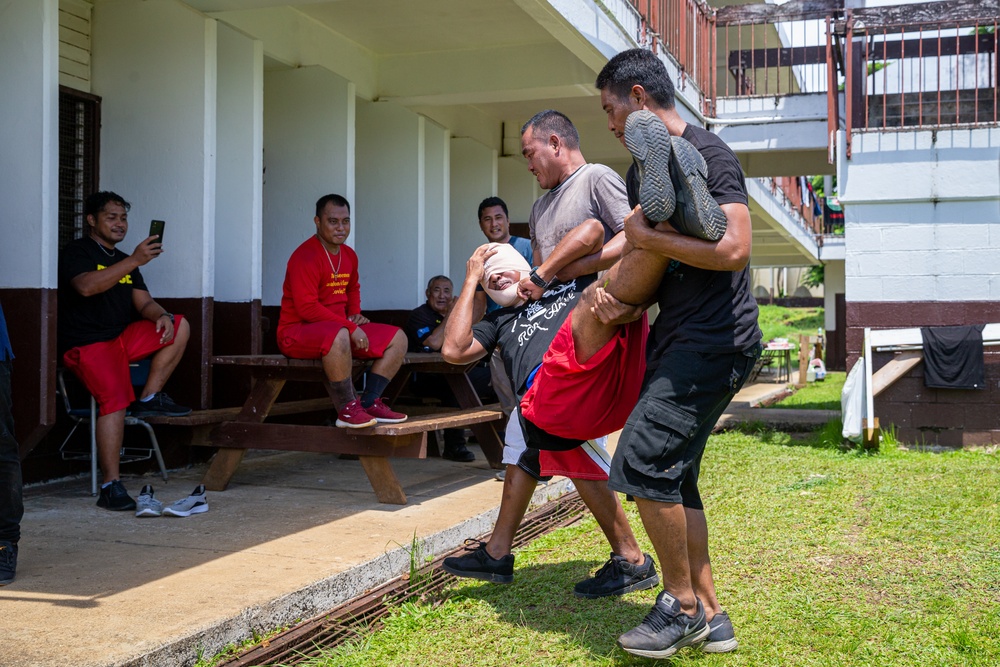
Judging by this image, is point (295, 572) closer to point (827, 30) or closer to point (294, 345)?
point (294, 345)

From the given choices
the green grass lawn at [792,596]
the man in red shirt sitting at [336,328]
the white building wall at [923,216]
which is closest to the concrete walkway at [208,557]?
the green grass lawn at [792,596]

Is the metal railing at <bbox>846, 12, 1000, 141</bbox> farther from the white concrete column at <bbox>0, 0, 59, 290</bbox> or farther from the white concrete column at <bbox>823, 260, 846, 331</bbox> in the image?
the white concrete column at <bbox>823, 260, 846, 331</bbox>

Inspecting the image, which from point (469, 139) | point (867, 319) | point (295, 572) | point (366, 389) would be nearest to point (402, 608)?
point (295, 572)

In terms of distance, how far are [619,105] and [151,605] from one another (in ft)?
7.58

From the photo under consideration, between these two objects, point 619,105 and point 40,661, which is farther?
point 619,105

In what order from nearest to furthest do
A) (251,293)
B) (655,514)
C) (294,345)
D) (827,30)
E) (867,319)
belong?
(655,514) < (294,345) < (251,293) < (867,319) < (827,30)

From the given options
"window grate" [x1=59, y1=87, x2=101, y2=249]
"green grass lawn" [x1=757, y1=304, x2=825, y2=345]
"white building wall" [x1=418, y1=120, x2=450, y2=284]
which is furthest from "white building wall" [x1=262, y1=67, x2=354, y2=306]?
"green grass lawn" [x1=757, y1=304, x2=825, y2=345]

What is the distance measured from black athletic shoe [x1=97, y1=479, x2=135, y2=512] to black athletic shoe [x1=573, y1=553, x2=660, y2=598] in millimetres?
2449

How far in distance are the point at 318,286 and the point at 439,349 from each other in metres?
1.48

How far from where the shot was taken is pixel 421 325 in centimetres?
775

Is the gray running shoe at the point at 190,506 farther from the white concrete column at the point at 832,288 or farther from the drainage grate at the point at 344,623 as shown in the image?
the white concrete column at the point at 832,288

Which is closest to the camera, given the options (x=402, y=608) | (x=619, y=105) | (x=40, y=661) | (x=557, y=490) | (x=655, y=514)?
(x=40, y=661)

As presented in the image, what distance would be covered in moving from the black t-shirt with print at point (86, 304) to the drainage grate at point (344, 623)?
7.83ft

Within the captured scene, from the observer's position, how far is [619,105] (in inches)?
138
